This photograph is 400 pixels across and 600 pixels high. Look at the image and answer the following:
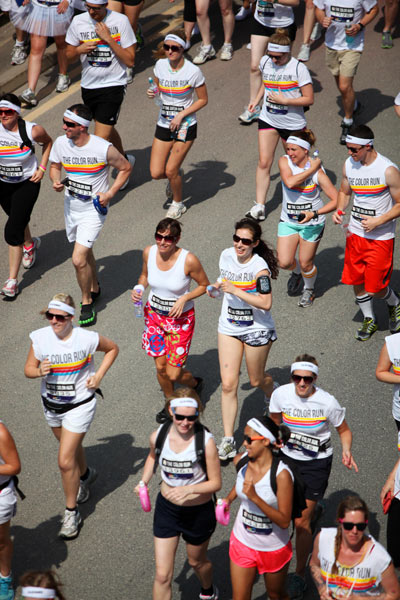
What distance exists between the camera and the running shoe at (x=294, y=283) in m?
9.54

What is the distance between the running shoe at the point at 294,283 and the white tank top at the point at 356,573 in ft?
14.6

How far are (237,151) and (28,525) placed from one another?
6.70m

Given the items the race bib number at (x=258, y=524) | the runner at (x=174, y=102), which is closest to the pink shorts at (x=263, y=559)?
the race bib number at (x=258, y=524)

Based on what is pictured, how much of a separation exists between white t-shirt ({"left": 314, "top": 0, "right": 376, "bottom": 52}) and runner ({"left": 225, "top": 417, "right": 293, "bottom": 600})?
7.35m

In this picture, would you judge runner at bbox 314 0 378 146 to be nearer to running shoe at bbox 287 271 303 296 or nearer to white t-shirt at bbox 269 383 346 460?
running shoe at bbox 287 271 303 296

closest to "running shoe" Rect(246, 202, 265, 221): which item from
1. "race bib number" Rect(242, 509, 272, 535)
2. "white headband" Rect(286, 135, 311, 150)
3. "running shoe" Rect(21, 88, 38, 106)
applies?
"white headband" Rect(286, 135, 311, 150)

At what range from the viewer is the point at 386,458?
7.43 metres

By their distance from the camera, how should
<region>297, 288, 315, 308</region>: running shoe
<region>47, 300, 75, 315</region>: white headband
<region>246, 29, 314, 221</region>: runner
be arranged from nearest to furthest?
<region>47, 300, 75, 315</region>: white headband, <region>297, 288, 315, 308</region>: running shoe, <region>246, 29, 314, 221</region>: runner

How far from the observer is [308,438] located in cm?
632

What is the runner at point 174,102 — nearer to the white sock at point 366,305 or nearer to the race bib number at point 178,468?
the white sock at point 366,305

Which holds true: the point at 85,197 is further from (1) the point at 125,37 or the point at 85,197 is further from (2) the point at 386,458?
(2) the point at 386,458

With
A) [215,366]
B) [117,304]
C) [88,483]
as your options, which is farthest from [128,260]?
[88,483]

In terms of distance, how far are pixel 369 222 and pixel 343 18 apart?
4316 mm

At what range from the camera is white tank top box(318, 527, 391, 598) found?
5.27 m
